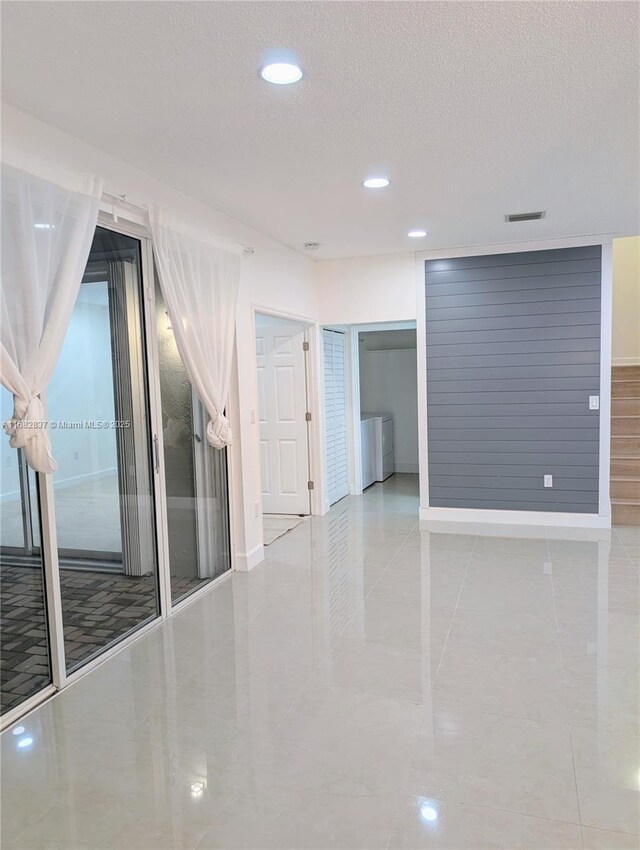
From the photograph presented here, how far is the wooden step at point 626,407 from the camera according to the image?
588 cm

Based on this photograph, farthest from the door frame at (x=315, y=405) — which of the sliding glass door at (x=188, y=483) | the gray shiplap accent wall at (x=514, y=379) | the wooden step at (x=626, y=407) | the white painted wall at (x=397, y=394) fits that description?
the wooden step at (x=626, y=407)

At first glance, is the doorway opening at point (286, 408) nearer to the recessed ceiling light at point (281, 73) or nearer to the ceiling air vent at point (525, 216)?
the ceiling air vent at point (525, 216)

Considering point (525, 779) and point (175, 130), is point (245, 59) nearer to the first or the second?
point (175, 130)

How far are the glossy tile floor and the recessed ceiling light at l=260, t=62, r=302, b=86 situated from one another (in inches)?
103

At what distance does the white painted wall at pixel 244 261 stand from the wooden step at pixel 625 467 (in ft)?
10.8

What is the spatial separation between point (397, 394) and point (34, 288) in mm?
6791

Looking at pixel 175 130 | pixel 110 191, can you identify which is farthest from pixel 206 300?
pixel 175 130

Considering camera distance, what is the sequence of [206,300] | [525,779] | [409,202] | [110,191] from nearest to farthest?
[525,779], [110,191], [206,300], [409,202]

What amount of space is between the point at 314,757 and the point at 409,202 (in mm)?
3382

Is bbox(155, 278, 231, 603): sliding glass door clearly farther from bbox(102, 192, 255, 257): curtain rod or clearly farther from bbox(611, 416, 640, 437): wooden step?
bbox(611, 416, 640, 437): wooden step

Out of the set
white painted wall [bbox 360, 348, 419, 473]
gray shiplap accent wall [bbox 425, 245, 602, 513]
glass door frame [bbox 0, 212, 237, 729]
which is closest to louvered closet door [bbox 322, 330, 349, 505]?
gray shiplap accent wall [bbox 425, 245, 602, 513]

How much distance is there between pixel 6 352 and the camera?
2340 millimetres

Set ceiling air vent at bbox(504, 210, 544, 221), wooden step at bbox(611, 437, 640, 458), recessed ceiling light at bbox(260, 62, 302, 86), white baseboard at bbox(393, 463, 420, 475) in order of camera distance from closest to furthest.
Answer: recessed ceiling light at bbox(260, 62, 302, 86), ceiling air vent at bbox(504, 210, 544, 221), wooden step at bbox(611, 437, 640, 458), white baseboard at bbox(393, 463, 420, 475)

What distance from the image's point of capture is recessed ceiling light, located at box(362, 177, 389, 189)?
3.53 m
